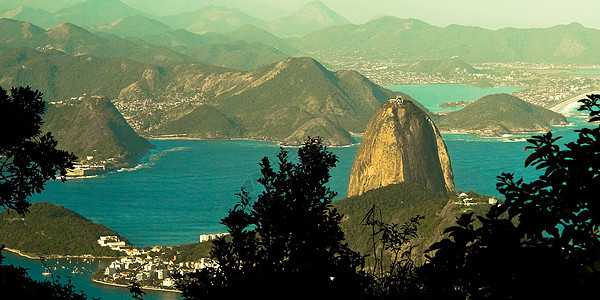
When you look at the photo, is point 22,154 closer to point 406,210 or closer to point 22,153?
point 22,153

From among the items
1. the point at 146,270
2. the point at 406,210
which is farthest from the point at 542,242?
the point at 406,210

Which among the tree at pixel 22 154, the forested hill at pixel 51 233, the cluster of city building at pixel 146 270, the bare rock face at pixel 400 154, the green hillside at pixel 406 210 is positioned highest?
the tree at pixel 22 154

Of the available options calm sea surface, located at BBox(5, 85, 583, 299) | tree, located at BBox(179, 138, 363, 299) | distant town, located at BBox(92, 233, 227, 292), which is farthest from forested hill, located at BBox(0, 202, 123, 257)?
tree, located at BBox(179, 138, 363, 299)

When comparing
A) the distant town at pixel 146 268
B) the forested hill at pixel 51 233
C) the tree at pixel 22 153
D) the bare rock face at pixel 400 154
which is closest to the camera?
the tree at pixel 22 153

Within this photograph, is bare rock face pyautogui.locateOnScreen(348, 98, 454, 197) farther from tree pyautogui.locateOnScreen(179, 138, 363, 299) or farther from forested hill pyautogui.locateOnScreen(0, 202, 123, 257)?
tree pyautogui.locateOnScreen(179, 138, 363, 299)

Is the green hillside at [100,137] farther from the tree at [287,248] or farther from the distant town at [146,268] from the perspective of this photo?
the tree at [287,248]

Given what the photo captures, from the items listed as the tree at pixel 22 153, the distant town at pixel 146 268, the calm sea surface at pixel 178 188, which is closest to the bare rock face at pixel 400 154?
the calm sea surface at pixel 178 188

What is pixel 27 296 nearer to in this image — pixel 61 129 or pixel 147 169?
pixel 147 169
